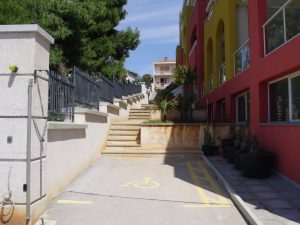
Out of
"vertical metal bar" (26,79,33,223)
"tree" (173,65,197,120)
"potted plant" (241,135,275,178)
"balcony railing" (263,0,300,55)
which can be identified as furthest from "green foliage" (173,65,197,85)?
"vertical metal bar" (26,79,33,223)

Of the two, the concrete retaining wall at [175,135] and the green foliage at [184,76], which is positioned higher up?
the green foliage at [184,76]

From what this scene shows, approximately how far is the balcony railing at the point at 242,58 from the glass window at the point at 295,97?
3284mm

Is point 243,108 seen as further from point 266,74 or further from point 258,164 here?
point 258,164

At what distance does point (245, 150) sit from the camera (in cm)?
1043

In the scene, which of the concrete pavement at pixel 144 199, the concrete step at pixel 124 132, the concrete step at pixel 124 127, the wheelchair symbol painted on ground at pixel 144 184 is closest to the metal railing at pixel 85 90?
the concrete step at pixel 124 132

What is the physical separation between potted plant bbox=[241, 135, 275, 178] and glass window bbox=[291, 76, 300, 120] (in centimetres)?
118

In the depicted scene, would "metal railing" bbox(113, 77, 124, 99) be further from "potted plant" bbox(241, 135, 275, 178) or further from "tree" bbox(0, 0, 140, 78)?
A: "potted plant" bbox(241, 135, 275, 178)

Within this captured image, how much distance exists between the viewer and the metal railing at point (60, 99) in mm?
7859

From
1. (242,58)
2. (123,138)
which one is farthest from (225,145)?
(123,138)

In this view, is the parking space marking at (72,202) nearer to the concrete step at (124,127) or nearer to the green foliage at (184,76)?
the concrete step at (124,127)

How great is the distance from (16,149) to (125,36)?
48.8 feet

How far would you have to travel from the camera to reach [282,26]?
9.35 m

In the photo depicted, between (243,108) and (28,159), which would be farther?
(243,108)

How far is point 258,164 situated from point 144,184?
2889 mm
